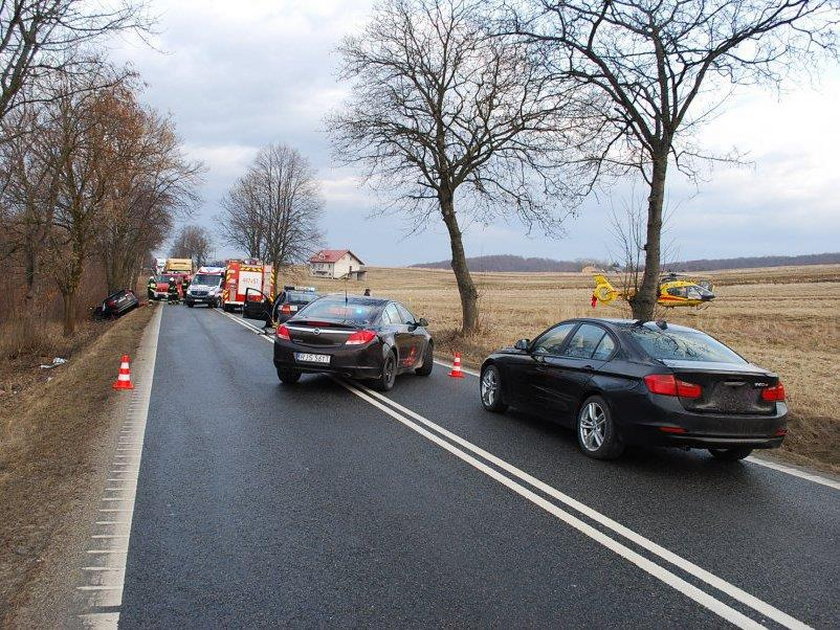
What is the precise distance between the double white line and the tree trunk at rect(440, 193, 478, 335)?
12.4 metres

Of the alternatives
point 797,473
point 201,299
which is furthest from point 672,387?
point 201,299

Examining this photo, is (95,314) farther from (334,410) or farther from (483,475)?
(483,475)

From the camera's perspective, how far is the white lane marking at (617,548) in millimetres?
3422

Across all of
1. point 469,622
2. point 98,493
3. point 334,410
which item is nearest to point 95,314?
point 334,410

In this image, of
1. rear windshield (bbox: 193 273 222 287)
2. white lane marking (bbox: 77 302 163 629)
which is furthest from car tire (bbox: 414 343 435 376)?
rear windshield (bbox: 193 273 222 287)

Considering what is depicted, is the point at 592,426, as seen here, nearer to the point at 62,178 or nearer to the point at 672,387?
the point at 672,387

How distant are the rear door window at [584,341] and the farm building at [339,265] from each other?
104 m

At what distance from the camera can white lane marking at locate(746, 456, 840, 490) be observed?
20.1 feet

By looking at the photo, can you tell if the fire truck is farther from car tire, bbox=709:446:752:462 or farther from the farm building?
the farm building

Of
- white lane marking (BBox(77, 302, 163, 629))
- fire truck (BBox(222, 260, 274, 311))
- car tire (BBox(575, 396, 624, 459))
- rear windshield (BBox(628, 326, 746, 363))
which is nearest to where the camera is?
white lane marking (BBox(77, 302, 163, 629))

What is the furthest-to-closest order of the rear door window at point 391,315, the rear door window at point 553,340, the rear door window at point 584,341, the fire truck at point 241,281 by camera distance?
the fire truck at point 241,281 < the rear door window at point 391,315 < the rear door window at point 553,340 < the rear door window at point 584,341

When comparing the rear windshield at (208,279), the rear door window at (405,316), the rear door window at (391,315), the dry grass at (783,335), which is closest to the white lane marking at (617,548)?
the dry grass at (783,335)

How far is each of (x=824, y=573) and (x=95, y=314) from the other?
3616 centimetres

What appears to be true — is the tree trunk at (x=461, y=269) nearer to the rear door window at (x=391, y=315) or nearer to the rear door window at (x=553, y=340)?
the rear door window at (x=391, y=315)
